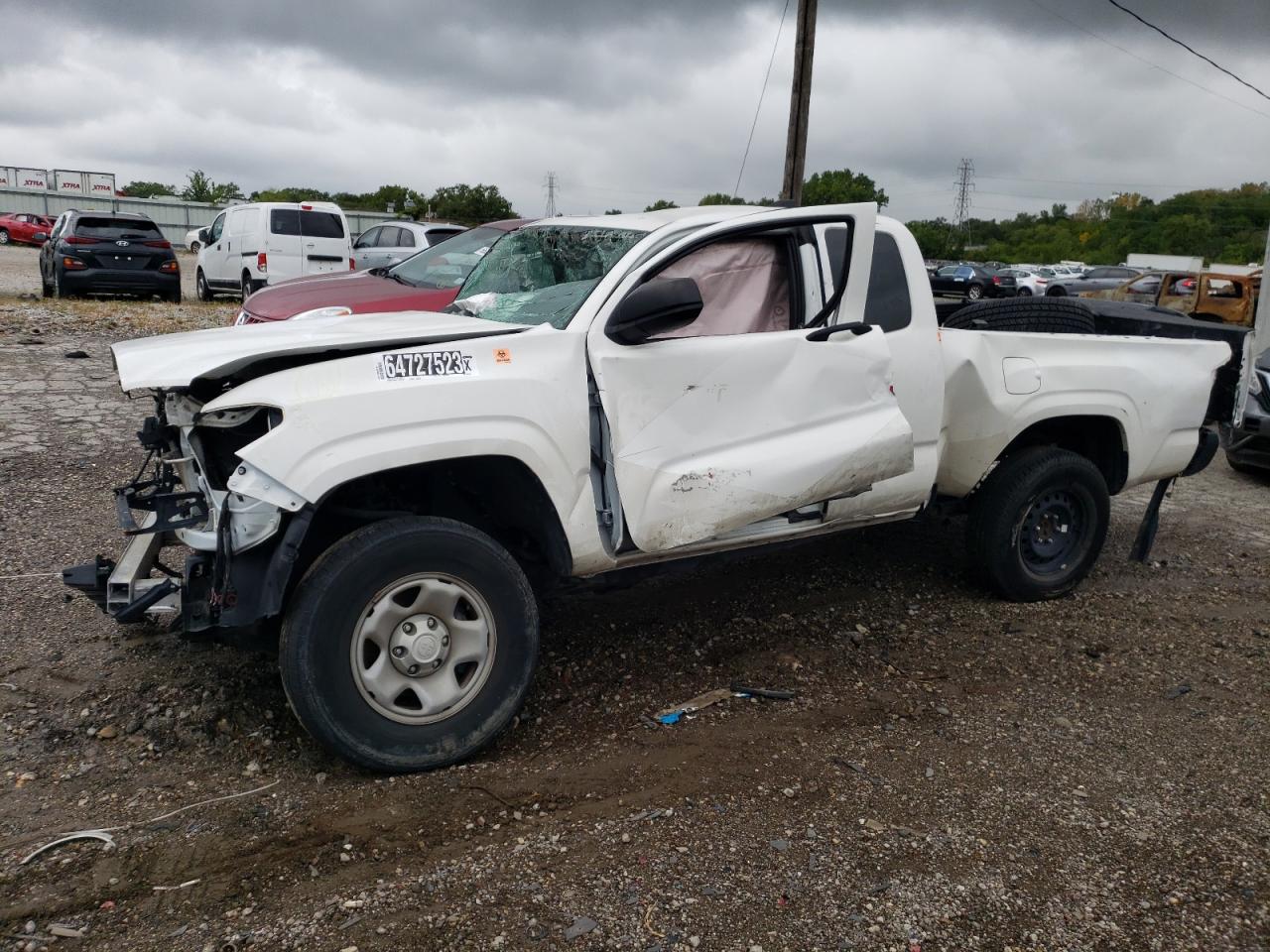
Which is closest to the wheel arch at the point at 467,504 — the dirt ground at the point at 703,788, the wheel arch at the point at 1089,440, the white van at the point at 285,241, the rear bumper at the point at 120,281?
the dirt ground at the point at 703,788

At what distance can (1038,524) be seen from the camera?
547 cm

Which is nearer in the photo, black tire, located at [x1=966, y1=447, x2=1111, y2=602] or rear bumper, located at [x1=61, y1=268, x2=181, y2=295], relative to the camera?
black tire, located at [x1=966, y1=447, x2=1111, y2=602]

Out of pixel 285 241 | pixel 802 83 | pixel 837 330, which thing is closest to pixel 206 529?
pixel 837 330

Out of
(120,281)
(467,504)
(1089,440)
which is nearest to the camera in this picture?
(467,504)

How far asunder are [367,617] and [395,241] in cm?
1381

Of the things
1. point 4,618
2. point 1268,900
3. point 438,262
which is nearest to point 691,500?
point 1268,900

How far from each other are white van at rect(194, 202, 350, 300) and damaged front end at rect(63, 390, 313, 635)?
13.1 m

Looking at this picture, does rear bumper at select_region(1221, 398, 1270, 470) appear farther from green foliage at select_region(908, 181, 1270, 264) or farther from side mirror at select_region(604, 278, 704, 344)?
green foliage at select_region(908, 181, 1270, 264)

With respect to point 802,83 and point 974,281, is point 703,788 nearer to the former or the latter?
point 802,83

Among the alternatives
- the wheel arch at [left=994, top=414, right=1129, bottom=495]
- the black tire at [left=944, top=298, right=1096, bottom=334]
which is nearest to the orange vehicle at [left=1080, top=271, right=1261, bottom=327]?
the black tire at [left=944, top=298, right=1096, bottom=334]

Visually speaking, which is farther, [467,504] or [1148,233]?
[1148,233]

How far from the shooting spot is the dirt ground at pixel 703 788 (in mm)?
2863

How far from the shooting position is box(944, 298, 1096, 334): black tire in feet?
19.4

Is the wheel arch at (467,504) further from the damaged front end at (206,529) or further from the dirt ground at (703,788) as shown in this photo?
the dirt ground at (703,788)
